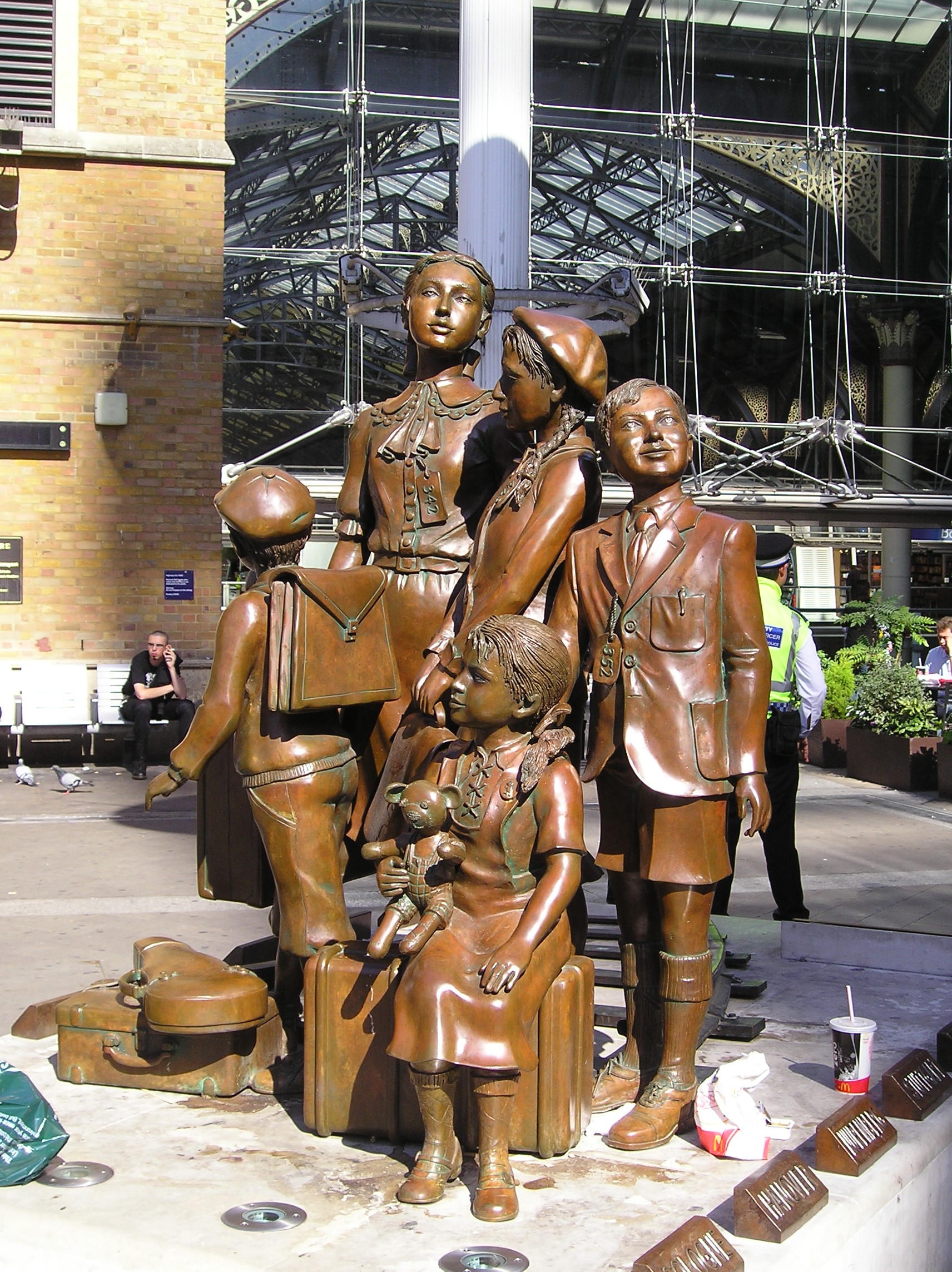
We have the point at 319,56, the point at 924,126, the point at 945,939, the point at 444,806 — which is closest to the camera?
the point at 444,806

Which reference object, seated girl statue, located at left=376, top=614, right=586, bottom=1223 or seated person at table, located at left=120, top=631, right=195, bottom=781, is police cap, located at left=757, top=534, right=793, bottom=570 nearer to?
seated girl statue, located at left=376, top=614, right=586, bottom=1223

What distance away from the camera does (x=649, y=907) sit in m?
4.04

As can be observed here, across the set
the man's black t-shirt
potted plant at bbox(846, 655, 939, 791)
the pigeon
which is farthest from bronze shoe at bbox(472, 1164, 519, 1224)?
the man's black t-shirt

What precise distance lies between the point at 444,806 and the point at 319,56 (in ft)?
67.2

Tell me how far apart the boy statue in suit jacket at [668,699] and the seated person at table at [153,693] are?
9289 mm

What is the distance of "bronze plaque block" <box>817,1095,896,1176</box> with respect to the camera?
3.51m

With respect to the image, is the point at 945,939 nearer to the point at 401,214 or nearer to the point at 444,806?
the point at 444,806

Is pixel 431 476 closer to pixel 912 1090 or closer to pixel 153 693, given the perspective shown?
pixel 912 1090

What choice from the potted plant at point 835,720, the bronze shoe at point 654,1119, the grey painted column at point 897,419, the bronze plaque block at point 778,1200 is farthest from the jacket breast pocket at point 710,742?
the grey painted column at point 897,419

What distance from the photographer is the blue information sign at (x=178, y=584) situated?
13.5 meters

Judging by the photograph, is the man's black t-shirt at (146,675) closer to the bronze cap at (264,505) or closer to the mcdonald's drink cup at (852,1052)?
the bronze cap at (264,505)

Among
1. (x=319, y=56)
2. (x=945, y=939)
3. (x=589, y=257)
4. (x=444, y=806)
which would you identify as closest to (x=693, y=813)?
(x=444, y=806)

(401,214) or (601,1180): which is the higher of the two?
(401,214)

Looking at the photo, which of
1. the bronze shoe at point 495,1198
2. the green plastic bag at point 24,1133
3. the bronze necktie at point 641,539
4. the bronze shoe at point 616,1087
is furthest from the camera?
the bronze shoe at point 616,1087
